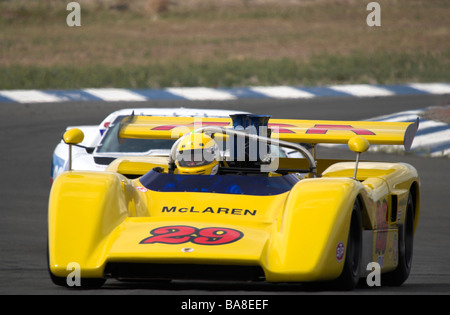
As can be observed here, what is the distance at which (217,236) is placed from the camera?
20.7 ft

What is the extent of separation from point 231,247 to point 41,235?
3870 mm

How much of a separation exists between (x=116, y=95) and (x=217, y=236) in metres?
12.8

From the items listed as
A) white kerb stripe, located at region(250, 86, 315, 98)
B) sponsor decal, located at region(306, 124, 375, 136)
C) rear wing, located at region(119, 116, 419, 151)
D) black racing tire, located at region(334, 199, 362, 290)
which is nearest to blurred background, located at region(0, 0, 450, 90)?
white kerb stripe, located at region(250, 86, 315, 98)

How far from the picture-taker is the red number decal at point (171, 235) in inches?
247

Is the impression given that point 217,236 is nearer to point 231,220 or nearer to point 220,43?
point 231,220

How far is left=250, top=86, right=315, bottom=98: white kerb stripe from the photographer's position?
20078mm

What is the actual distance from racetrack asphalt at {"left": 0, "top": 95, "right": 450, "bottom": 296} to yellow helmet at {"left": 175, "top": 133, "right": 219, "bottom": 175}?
2.75 feet

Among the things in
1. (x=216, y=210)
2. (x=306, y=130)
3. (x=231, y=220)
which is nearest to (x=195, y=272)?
(x=231, y=220)

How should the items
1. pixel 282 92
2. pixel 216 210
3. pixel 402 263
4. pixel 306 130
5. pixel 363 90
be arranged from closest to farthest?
pixel 216 210 → pixel 402 263 → pixel 306 130 → pixel 282 92 → pixel 363 90

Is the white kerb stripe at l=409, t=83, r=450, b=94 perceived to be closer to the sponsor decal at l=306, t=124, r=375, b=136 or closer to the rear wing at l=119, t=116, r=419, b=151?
the rear wing at l=119, t=116, r=419, b=151

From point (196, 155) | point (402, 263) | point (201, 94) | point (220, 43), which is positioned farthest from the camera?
point (220, 43)

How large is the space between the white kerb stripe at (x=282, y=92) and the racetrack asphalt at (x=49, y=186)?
315 mm

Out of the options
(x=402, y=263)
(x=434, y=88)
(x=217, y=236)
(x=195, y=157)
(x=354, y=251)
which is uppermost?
(x=195, y=157)

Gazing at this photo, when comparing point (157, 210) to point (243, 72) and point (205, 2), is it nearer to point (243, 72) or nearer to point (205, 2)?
point (243, 72)
